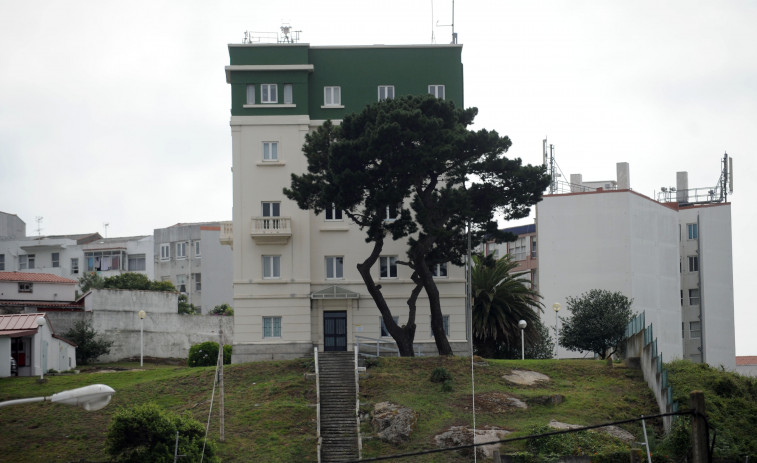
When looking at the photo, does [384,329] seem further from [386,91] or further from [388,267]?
[386,91]

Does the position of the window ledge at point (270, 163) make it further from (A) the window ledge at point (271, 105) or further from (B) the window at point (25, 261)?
(B) the window at point (25, 261)

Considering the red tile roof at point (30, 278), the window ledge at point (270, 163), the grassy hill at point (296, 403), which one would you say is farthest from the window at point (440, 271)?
the red tile roof at point (30, 278)

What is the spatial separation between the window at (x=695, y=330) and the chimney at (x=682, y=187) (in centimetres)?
1211

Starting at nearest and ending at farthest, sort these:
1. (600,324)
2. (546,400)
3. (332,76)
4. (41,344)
A: (546,400), (41,344), (332,76), (600,324)

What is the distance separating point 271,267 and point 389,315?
803cm

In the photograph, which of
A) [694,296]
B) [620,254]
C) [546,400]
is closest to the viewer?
[546,400]

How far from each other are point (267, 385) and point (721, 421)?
21.0m

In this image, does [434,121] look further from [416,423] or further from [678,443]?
[678,443]

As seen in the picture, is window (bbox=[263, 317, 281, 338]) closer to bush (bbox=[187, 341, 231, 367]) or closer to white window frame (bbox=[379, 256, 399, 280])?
bush (bbox=[187, 341, 231, 367])

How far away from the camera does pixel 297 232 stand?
6275 centimetres

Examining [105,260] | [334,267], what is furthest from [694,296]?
[105,260]

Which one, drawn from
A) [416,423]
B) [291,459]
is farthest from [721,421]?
[291,459]

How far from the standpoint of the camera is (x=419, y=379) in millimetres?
52750

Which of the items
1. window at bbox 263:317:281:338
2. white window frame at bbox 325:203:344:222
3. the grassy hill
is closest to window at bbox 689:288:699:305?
the grassy hill
